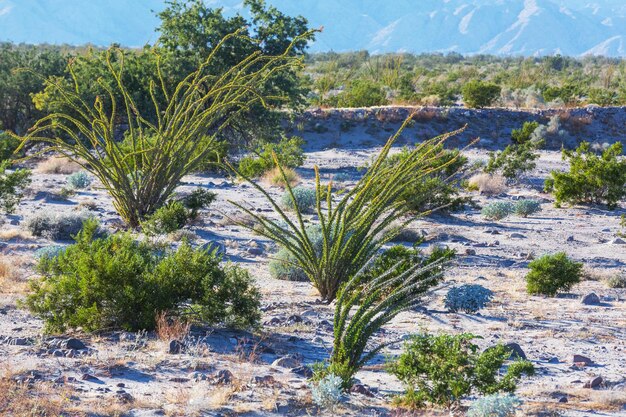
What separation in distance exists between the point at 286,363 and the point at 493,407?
1.84m

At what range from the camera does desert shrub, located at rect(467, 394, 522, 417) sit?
5176mm

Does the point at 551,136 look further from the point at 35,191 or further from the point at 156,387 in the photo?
the point at 156,387

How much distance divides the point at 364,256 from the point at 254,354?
261 cm

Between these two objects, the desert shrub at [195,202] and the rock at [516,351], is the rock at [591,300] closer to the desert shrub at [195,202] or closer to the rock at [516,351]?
the rock at [516,351]

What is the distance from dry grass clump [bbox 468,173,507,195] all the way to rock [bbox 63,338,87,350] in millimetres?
12733

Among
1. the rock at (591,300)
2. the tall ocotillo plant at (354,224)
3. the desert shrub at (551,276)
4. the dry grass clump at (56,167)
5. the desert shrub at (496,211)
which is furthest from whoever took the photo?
the dry grass clump at (56,167)

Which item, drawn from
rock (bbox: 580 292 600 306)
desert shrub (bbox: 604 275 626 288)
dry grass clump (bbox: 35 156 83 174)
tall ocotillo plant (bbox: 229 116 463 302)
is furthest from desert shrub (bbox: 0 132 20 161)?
rock (bbox: 580 292 600 306)

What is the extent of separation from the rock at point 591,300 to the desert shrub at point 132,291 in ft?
12.5

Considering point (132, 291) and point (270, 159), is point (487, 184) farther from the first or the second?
point (132, 291)

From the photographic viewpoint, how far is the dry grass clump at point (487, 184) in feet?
59.6

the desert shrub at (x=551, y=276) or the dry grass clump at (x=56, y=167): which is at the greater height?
the dry grass clump at (x=56, y=167)

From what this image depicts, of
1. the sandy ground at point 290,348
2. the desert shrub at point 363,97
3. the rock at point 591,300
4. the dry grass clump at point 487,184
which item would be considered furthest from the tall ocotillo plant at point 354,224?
the desert shrub at point 363,97

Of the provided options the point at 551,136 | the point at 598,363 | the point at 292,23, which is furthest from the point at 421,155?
the point at 551,136

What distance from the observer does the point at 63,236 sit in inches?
464
